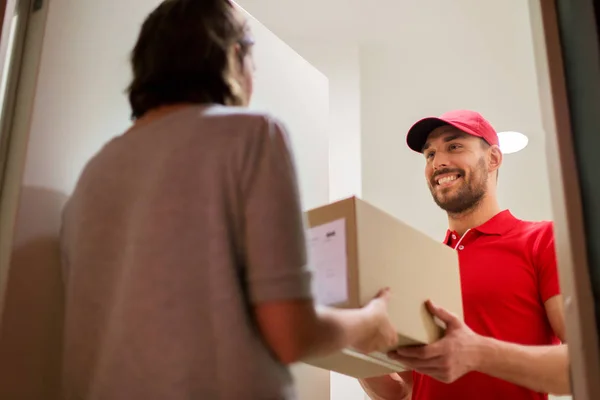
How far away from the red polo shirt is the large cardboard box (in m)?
0.30

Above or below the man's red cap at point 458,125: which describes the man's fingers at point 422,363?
below

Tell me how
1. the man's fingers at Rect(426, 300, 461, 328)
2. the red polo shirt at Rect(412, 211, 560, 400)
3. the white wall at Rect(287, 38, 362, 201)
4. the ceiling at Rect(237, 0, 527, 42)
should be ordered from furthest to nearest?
the white wall at Rect(287, 38, 362, 201), the ceiling at Rect(237, 0, 527, 42), the red polo shirt at Rect(412, 211, 560, 400), the man's fingers at Rect(426, 300, 461, 328)

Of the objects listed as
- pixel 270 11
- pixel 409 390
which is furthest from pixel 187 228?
pixel 270 11

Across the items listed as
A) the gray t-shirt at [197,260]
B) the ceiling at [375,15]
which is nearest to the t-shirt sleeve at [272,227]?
the gray t-shirt at [197,260]

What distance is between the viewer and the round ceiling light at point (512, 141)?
231cm

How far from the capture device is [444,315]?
3.27 feet

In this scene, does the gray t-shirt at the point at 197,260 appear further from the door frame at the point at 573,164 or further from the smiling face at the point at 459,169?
the smiling face at the point at 459,169

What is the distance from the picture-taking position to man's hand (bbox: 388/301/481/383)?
0.96 m

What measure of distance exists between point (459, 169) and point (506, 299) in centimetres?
39

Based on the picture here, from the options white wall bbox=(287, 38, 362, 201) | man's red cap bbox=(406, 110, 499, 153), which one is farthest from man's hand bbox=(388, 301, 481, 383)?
white wall bbox=(287, 38, 362, 201)

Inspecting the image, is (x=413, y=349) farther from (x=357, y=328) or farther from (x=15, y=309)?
(x=15, y=309)

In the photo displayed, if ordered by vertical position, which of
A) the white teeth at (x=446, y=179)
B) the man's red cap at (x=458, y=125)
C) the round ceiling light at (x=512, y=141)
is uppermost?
the round ceiling light at (x=512, y=141)

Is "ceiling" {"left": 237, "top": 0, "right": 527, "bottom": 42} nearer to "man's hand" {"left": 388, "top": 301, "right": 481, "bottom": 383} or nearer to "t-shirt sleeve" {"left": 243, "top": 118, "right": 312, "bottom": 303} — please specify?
"man's hand" {"left": 388, "top": 301, "right": 481, "bottom": 383}

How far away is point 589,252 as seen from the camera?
642 millimetres
